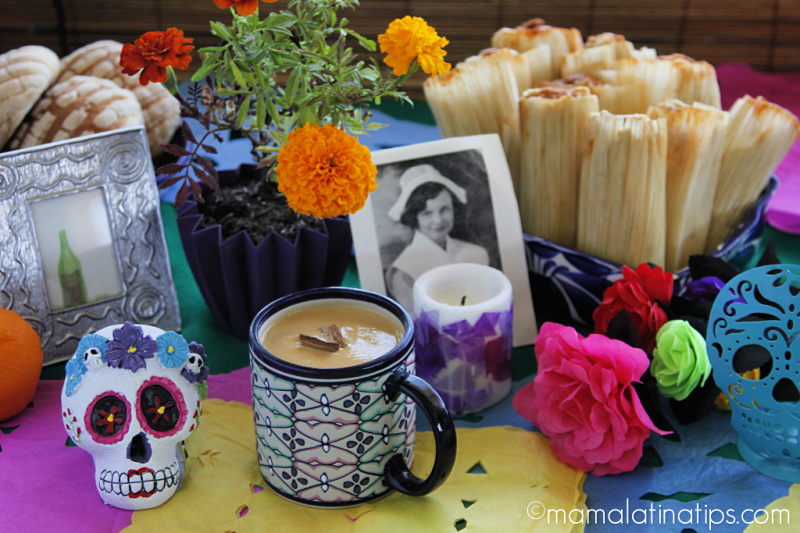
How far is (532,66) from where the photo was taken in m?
0.82

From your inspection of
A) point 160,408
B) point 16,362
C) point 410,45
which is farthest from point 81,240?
point 410,45

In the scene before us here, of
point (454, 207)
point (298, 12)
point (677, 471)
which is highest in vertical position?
point (298, 12)

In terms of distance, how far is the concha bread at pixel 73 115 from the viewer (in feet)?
2.43

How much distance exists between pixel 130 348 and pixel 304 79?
24cm

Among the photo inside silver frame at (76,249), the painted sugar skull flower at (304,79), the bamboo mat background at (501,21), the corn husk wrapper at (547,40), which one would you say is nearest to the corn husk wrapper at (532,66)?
the corn husk wrapper at (547,40)

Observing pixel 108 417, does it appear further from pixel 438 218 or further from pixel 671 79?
pixel 671 79

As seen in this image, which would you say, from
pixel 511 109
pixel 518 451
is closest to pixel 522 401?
pixel 518 451

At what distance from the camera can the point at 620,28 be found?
117cm

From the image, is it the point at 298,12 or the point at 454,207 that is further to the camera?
the point at 454,207

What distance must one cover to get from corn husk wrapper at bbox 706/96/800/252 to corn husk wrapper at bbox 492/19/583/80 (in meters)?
0.25

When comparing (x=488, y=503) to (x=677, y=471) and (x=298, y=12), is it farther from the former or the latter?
(x=298, y=12)

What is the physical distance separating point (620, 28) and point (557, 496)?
907 millimetres

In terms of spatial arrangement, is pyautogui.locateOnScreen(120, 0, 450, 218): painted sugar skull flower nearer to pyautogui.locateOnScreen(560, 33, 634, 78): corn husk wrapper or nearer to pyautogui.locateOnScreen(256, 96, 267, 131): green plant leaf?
pyautogui.locateOnScreen(256, 96, 267, 131): green plant leaf

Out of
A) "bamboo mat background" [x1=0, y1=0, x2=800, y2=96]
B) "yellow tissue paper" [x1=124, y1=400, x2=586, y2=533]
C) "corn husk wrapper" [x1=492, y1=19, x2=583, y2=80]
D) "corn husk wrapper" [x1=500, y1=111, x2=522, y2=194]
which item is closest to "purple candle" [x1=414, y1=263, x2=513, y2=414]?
"yellow tissue paper" [x1=124, y1=400, x2=586, y2=533]
